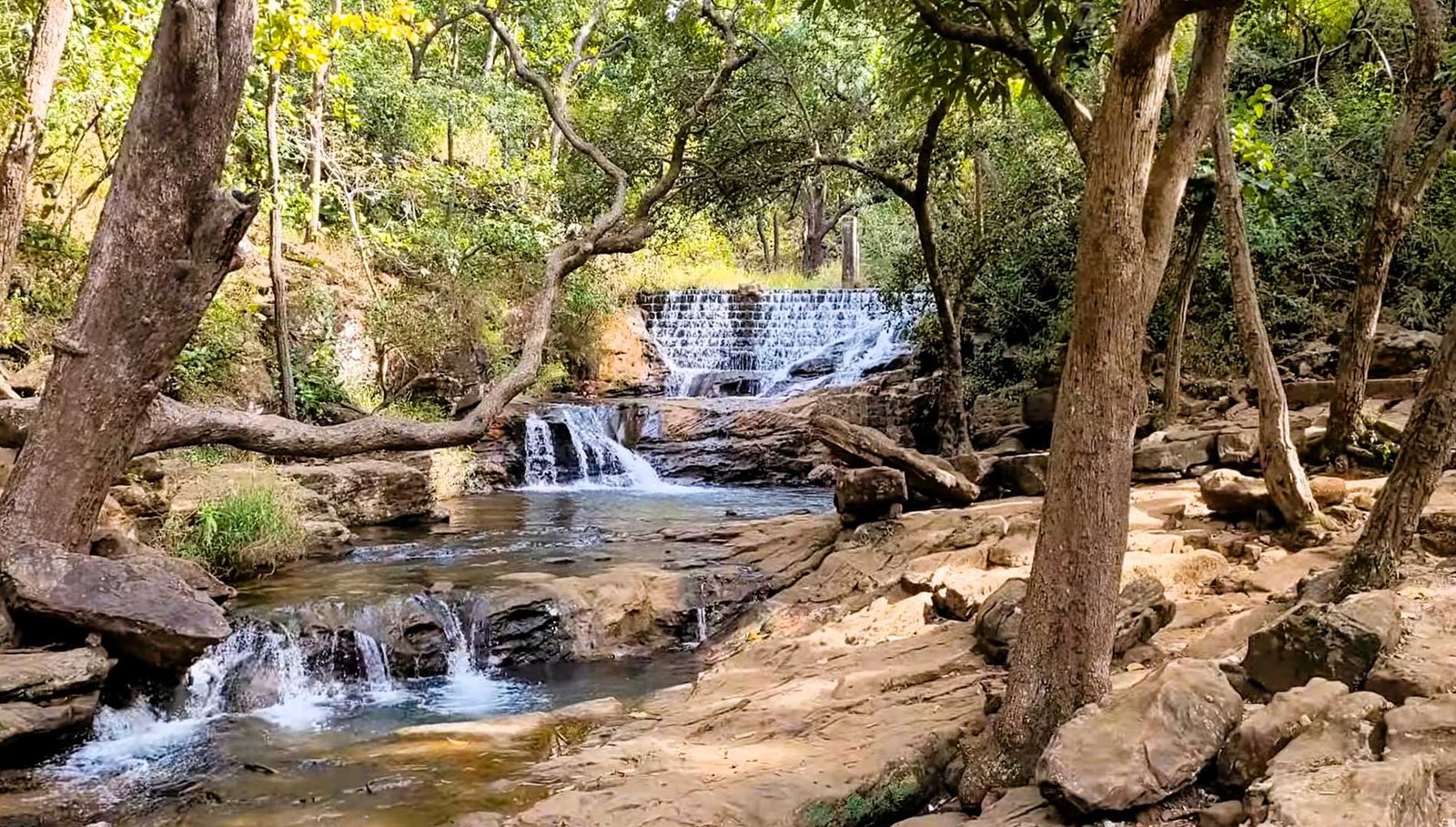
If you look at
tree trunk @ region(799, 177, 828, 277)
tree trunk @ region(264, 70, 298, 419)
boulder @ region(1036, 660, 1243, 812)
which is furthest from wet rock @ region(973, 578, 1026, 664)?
tree trunk @ region(799, 177, 828, 277)

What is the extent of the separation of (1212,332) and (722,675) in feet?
27.8

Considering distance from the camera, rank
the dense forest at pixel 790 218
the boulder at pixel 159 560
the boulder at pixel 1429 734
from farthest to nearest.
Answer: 1. the boulder at pixel 159 560
2. the dense forest at pixel 790 218
3. the boulder at pixel 1429 734

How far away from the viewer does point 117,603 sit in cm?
555

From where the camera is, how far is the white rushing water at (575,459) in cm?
1496

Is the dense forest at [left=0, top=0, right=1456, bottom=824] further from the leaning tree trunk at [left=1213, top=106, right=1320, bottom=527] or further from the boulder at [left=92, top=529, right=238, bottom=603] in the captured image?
the boulder at [left=92, top=529, right=238, bottom=603]

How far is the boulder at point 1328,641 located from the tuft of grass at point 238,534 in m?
8.42

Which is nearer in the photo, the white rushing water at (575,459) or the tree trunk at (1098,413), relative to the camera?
the tree trunk at (1098,413)

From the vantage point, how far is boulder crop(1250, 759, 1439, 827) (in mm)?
2316

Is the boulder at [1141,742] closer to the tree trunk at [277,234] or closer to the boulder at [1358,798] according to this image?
the boulder at [1358,798]

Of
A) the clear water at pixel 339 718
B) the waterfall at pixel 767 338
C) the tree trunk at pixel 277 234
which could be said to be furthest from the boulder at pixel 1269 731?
the waterfall at pixel 767 338

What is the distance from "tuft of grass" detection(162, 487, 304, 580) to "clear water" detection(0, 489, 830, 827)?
1.06 ft

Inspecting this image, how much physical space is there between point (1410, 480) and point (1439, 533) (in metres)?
2.01

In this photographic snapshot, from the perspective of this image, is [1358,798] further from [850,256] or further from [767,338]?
[850,256]

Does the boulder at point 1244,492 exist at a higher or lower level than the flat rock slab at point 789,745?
higher
